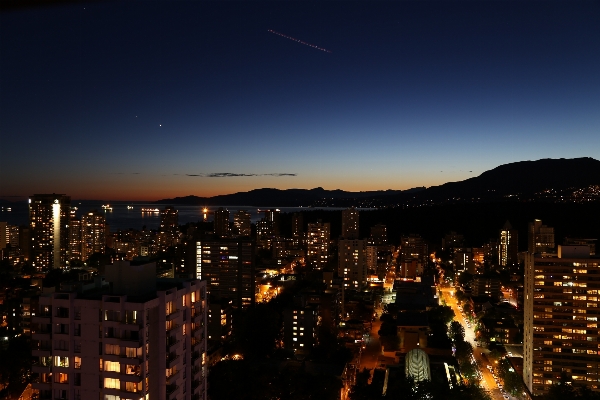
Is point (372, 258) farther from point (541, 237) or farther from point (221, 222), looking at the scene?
point (221, 222)

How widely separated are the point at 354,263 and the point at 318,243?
4.20 m

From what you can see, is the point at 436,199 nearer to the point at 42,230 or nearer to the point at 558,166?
the point at 558,166

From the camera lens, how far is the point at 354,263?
632 inches

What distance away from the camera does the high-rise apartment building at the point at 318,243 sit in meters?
19.7

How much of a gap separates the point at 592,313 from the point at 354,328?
4338mm

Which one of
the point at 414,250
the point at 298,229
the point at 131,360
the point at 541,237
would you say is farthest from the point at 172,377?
the point at 298,229

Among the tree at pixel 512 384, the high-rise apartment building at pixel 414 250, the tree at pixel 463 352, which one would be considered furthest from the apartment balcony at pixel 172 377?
the high-rise apartment building at pixel 414 250

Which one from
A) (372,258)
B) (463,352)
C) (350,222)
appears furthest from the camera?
(350,222)

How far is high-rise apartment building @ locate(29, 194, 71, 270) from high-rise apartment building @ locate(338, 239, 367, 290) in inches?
393

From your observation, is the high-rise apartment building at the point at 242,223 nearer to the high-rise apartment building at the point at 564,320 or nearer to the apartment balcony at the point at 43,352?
the high-rise apartment building at the point at 564,320

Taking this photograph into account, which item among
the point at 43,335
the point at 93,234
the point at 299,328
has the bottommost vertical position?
the point at 299,328

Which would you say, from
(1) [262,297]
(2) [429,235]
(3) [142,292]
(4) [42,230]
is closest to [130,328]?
(3) [142,292]

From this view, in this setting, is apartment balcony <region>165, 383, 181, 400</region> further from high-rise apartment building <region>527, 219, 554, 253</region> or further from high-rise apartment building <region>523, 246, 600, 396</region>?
high-rise apartment building <region>527, 219, 554, 253</region>

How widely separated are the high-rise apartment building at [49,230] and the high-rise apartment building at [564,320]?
618 inches
